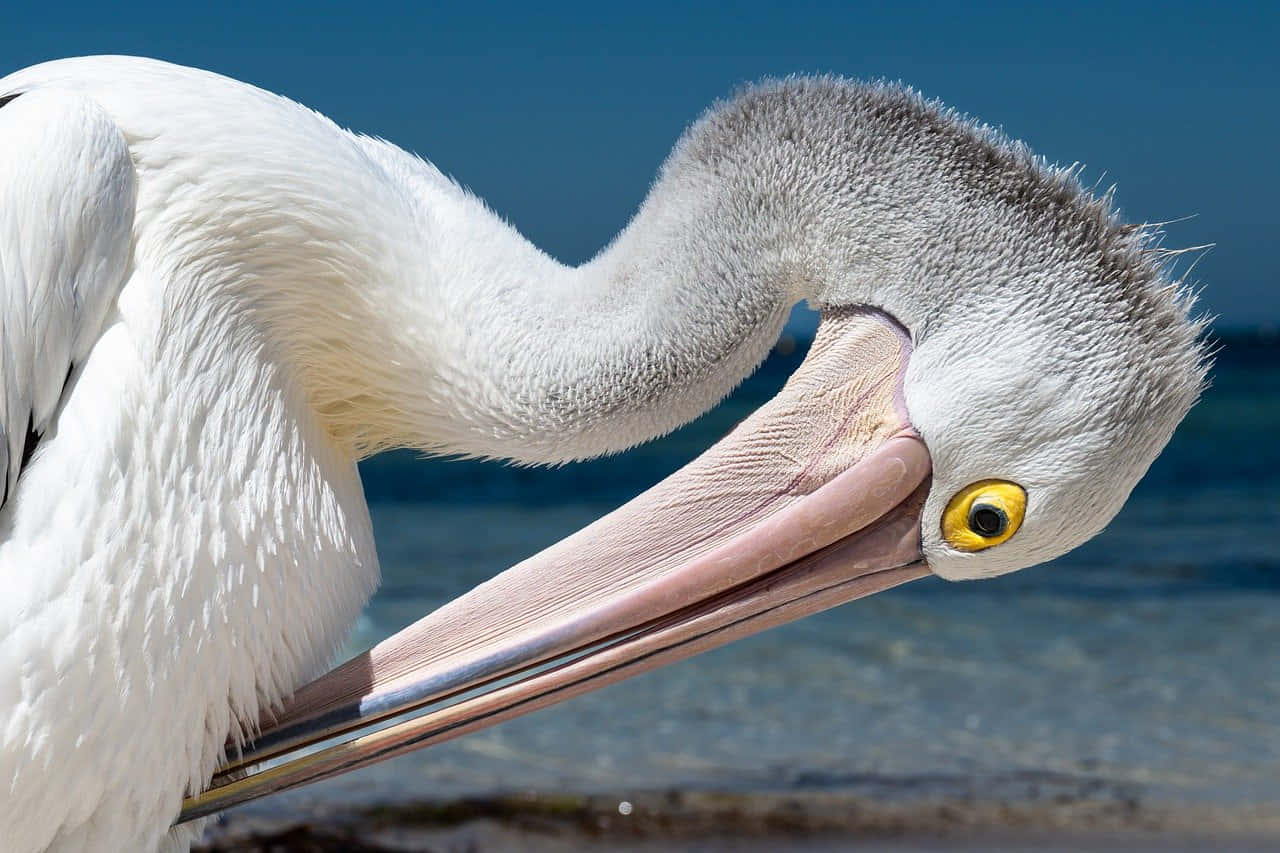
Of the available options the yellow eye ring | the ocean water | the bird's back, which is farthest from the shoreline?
the yellow eye ring

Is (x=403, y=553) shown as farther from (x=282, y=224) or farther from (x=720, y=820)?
(x=282, y=224)

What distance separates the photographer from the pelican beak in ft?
8.69

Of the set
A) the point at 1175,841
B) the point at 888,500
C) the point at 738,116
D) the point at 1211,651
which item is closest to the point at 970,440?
the point at 888,500

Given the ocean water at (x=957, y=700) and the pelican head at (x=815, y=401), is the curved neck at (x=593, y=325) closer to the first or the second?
the pelican head at (x=815, y=401)

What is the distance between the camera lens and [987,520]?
2570 millimetres

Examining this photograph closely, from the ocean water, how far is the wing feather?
2.84 meters

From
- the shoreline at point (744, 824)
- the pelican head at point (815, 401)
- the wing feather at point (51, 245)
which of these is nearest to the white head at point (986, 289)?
the pelican head at point (815, 401)

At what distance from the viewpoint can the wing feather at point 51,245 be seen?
246 centimetres

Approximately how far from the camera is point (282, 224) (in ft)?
8.77

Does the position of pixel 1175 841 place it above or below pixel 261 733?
above

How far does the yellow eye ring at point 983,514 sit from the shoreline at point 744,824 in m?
3.75

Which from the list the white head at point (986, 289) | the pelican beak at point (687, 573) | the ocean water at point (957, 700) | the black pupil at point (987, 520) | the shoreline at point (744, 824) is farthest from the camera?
the ocean water at point (957, 700)

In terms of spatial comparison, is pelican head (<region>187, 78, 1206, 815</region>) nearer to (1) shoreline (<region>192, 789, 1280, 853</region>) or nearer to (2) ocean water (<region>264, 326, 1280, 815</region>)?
(2) ocean water (<region>264, 326, 1280, 815</region>)

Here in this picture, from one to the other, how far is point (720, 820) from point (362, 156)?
4.33 m
